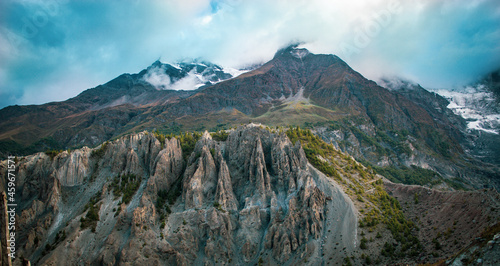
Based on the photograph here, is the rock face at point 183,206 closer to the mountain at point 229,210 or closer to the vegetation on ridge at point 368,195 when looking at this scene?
the mountain at point 229,210

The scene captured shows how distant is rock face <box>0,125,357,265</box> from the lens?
74.7 m

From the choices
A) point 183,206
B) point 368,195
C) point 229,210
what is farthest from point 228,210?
point 368,195

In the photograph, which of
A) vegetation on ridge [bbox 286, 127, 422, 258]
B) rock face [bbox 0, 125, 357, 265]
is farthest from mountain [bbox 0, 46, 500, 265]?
vegetation on ridge [bbox 286, 127, 422, 258]

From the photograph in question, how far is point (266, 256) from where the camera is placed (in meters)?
75.7

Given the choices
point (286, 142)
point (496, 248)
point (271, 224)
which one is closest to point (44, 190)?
point (271, 224)

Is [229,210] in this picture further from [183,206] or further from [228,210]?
[183,206]

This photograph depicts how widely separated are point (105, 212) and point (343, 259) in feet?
254

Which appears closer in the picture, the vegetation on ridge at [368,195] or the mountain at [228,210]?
the vegetation on ridge at [368,195]

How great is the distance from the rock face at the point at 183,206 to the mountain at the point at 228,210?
0.35 metres

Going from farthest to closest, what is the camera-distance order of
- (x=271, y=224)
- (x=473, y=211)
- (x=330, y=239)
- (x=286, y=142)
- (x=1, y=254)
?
1. (x=286, y=142)
2. (x=271, y=224)
3. (x=330, y=239)
4. (x=473, y=211)
5. (x=1, y=254)

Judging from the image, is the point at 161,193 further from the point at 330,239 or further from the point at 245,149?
the point at 330,239

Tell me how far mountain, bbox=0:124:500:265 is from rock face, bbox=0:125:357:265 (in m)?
0.35

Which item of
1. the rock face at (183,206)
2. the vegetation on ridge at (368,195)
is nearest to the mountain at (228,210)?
the rock face at (183,206)

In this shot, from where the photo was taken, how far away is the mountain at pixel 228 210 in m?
70.3
